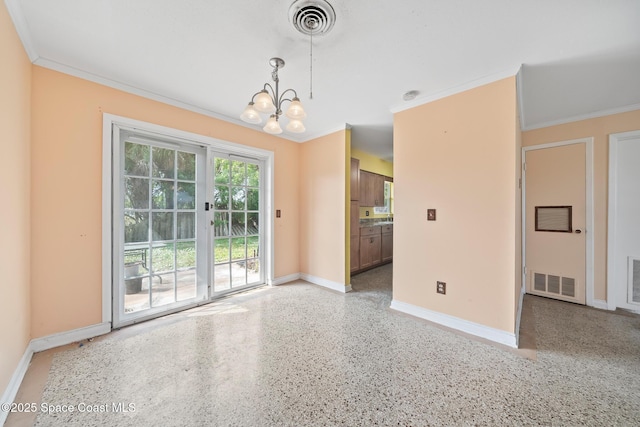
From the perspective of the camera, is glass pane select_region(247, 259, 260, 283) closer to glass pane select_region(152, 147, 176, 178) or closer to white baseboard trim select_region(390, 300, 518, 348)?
glass pane select_region(152, 147, 176, 178)

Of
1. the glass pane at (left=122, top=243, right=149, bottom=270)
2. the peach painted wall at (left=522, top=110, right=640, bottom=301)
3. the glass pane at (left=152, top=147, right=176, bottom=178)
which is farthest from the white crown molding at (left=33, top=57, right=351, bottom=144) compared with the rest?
the peach painted wall at (left=522, top=110, right=640, bottom=301)

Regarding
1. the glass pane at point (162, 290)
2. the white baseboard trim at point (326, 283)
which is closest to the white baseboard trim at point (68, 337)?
the glass pane at point (162, 290)

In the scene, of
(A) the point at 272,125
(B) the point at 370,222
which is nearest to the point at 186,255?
(A) the point at 272,125

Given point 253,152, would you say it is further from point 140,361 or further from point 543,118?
point 543,118

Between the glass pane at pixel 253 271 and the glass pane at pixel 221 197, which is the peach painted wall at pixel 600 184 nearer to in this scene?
the glass pane at pixel 253 271

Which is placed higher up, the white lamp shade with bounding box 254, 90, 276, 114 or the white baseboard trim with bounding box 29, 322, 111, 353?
the white lamp shade with bounding box 254, 90, 276, 114

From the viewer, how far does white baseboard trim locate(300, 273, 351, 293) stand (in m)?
3.34

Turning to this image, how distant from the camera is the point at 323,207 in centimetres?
361

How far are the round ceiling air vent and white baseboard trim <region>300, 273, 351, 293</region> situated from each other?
293 cm

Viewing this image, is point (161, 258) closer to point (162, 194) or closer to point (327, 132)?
point (162, 194)

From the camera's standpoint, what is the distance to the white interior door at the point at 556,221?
9.53 ft

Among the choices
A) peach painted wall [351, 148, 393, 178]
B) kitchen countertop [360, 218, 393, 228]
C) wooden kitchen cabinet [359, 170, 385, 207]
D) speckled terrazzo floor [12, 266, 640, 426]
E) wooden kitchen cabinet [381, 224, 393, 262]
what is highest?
peach painted wall [351, 148, 393, 178]

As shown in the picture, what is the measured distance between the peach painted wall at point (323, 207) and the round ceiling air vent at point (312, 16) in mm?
1844

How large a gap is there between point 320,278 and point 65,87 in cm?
349
